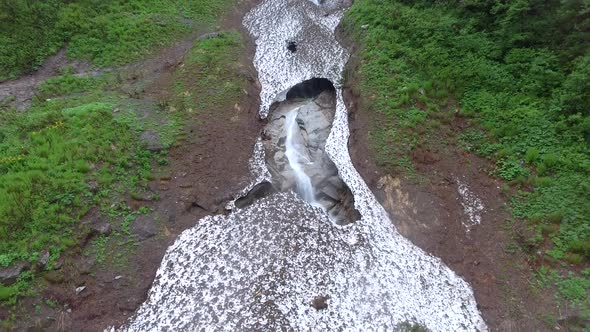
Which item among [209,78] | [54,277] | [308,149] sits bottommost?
[54,277]

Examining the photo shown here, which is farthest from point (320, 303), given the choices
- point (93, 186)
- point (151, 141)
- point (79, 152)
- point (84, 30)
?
point (84, 30)

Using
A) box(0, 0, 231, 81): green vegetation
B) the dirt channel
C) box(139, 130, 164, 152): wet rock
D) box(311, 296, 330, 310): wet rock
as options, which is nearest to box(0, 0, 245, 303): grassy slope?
box(139, 130, 164, 152): wet rock

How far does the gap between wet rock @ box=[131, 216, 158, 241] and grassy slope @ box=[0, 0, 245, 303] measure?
280mm

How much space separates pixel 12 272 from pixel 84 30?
1684cm

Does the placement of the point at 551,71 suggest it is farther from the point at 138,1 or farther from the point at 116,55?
the point at 138,1

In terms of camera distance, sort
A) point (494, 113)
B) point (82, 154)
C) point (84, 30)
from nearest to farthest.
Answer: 1. point (82, 154)
2. point (494, 113)
3. point (84, 30)

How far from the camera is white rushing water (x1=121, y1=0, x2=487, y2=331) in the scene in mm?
11969

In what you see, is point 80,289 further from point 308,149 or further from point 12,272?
point 308,149

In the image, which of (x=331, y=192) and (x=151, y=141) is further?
(x=151, y=141)

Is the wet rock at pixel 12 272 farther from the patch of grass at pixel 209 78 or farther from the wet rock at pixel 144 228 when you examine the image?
the patch of grass at pixel 209 78

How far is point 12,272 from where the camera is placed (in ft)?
38.9

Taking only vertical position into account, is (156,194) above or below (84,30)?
below

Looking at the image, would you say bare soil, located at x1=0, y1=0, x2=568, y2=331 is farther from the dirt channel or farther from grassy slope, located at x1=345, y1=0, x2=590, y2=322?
grassy slope, located at x1=345, y1=0, x2=590, y2=322

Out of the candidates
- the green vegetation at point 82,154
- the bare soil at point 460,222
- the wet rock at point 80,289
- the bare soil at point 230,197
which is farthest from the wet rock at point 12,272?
the bare soil at point 460,222
